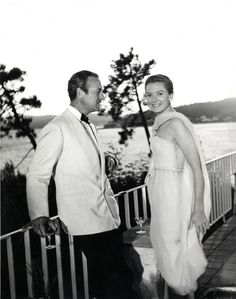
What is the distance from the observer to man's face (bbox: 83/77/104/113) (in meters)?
2.02

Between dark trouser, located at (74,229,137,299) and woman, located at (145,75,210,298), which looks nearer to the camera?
dark trouser, located at (74,229,137,299)

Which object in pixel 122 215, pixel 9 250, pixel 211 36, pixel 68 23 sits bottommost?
pixel 122 215

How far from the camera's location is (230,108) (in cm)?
1141

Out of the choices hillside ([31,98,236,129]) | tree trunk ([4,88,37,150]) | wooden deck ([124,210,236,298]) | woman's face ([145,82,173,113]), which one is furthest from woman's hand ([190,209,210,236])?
tree trunk ([4,88,37,150])

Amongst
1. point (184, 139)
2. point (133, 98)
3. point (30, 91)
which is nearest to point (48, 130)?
point (184, 139)

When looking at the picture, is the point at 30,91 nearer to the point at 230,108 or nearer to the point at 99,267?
the point at 230,108

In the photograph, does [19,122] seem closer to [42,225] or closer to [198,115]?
[198,115]

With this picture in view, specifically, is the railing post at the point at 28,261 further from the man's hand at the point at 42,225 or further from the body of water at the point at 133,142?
the body of water at the point at 133,142

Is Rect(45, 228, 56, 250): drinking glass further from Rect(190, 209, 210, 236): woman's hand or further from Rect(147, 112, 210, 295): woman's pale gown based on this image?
Rect(190, 209, 210, 236): woman's hand

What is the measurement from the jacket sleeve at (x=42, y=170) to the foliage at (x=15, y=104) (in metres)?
8.48

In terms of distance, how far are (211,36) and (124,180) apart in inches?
212

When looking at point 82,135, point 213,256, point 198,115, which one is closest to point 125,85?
point 198,115

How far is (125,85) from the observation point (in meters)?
10.7

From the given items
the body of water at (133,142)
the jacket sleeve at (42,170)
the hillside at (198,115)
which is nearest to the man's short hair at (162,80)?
the jacket sleeve at (42,170)
